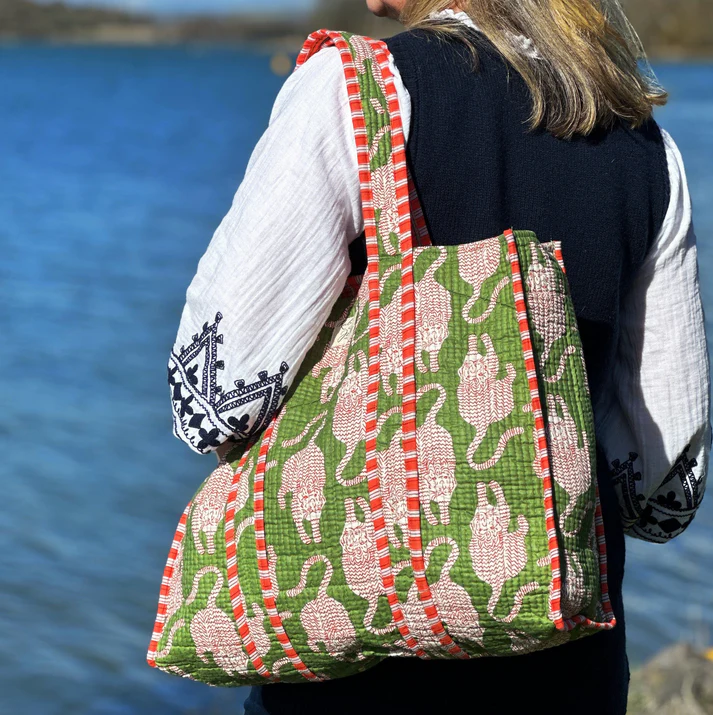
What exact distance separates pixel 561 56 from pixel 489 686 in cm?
77

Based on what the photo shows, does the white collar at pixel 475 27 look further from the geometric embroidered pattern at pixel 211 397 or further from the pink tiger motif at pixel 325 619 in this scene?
the pink tiger motif at pixel 325 619

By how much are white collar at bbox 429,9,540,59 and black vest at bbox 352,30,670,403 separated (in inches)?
1.0

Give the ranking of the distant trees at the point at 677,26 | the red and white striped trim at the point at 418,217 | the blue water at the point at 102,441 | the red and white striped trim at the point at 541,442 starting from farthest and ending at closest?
the distant trees at the point at 677,26 < the blue water at the point at 102,441 < the red and white striped trim at the point at 418,217 < the red and white striped trim at the point at 541,442

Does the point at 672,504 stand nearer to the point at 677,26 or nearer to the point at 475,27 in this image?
the point at 475,27

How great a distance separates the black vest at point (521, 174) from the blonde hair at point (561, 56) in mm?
17

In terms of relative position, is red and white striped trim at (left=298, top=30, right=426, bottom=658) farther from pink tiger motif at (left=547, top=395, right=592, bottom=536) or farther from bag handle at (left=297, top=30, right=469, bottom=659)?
pink tiger motif at (left=547, top=395, right=592, bottom=536)

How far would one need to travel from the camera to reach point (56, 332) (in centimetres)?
768

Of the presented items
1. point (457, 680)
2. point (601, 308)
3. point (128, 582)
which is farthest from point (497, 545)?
point (128, 582)

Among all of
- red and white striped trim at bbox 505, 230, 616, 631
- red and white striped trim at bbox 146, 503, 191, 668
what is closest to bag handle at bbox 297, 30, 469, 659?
red and white striped trim at bbox 505, 230, 616, 631

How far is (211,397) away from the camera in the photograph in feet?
3.98

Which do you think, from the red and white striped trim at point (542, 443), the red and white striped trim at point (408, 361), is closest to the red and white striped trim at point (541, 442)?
the red and white striped trim at point (542, 443)

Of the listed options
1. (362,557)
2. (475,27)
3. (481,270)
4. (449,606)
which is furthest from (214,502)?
(475,27)


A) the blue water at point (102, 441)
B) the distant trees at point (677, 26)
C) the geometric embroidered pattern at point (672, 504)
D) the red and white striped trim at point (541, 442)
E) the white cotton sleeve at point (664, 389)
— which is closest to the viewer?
the red and white striped trim at point (541, 442)

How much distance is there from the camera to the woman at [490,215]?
3.78ft
